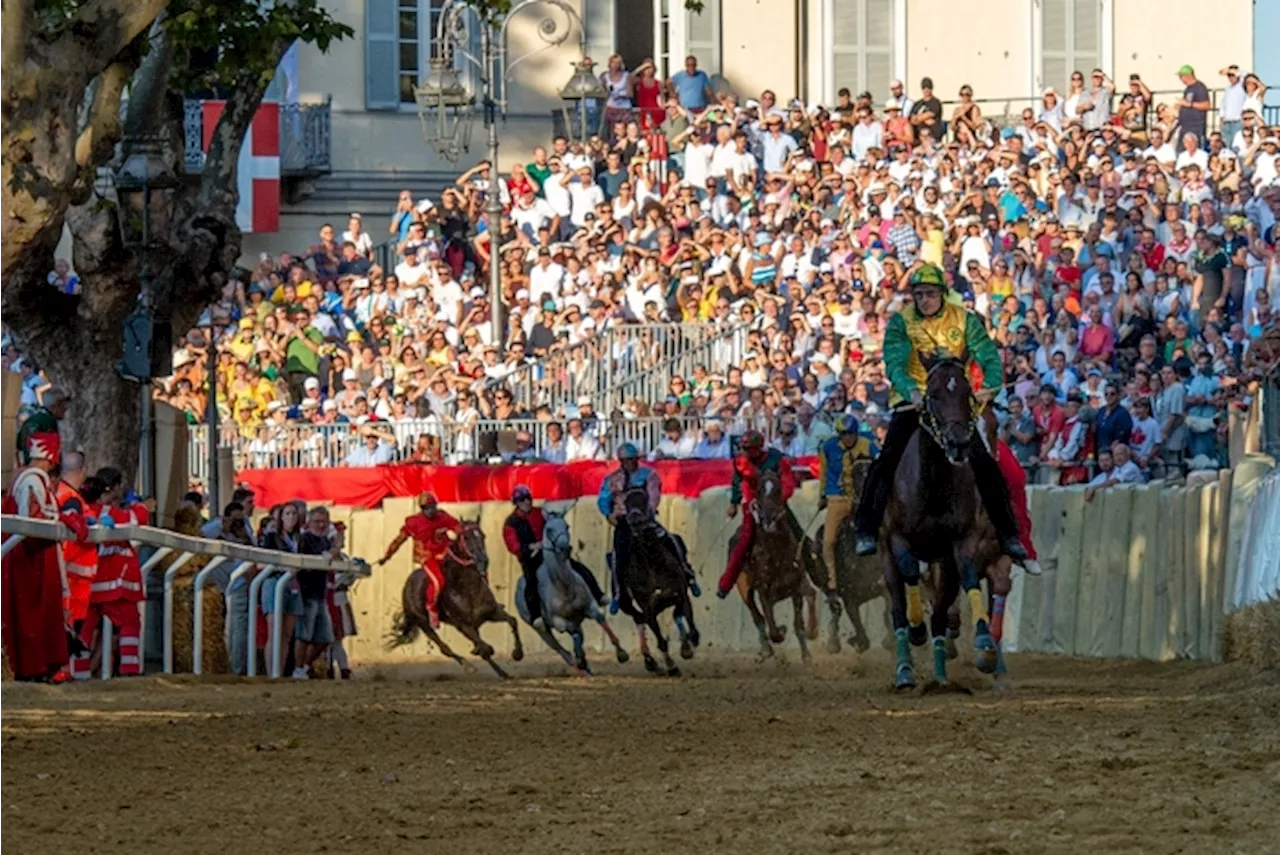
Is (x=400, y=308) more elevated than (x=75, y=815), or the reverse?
(x=400, y=308)

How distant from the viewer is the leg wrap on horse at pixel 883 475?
55.5 feet

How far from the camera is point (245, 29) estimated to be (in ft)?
75.5

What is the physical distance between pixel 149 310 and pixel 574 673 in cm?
477

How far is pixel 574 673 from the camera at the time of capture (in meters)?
24.6

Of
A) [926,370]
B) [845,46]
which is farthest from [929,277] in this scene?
[845,46]

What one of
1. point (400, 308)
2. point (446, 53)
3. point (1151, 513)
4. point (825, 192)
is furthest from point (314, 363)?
point (1151, 513)

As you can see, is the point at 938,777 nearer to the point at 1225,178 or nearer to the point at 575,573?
the point at 575,573

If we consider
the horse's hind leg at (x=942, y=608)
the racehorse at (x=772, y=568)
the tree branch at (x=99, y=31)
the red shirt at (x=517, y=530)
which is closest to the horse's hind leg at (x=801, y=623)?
the racehorse at (x=772, y=568)

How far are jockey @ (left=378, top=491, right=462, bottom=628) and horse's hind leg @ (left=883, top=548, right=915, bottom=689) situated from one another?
9.07 metres

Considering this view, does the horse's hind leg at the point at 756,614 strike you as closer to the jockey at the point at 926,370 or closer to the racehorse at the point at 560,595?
the racehorse at the point at 560,595

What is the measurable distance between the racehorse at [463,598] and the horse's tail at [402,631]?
0.03 metres

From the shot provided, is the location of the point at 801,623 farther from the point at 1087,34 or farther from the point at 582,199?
the point at 1087,34

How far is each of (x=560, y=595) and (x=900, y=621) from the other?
27.1 ft

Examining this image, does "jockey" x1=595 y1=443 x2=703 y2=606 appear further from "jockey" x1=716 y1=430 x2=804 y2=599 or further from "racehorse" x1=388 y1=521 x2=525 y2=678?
"racehorse" x1=388 y1=521 x2=525 y2=678
